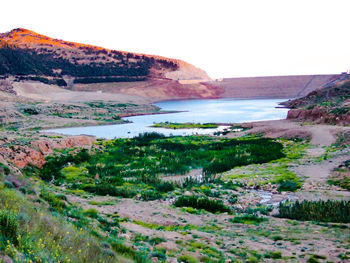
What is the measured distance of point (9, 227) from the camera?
415cm

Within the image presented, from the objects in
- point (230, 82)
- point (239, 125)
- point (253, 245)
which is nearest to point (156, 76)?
point (230, 82)

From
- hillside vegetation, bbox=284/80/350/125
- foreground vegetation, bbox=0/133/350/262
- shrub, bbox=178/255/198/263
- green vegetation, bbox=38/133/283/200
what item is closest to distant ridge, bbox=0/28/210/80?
hillside vegetation, bbox=284/80/350/125

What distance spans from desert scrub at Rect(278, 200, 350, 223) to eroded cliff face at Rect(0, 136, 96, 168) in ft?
35.0

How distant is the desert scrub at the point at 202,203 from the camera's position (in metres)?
11.1

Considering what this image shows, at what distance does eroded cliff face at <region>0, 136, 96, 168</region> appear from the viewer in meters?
16.6

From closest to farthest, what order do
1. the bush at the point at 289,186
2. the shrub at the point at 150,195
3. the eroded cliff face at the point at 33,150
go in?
the shrub at the point at 150,195
the bush at the point at 289,186
the eroded cliff face at the point at 33,150

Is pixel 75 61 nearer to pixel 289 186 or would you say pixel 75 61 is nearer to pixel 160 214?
pixel 289 186

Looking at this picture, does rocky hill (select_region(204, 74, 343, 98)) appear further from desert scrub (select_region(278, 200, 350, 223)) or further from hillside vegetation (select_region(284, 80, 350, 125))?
desert scrub (select_region(278, 200, 350, 223))

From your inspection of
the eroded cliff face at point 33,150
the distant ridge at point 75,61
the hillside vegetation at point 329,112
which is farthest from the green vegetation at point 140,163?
the distant ridge at point 75,61

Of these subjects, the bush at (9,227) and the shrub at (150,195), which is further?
the shrub at (150,195)

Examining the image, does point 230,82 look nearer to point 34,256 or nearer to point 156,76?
point 156,76

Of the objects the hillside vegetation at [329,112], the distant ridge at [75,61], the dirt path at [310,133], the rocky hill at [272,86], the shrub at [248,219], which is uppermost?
the distant ridge at [75,61]

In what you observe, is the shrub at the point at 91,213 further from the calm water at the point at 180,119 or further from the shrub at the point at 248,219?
the calm water at the point at 180,119

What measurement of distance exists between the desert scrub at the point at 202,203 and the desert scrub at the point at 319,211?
6.08 ft
